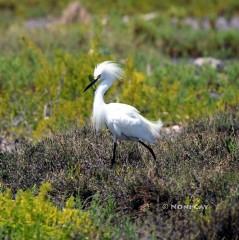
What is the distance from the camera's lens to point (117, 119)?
26.0 ft

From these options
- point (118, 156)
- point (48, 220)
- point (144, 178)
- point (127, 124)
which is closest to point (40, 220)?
point (48, 220)

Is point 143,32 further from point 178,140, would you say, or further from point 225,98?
point 178,140

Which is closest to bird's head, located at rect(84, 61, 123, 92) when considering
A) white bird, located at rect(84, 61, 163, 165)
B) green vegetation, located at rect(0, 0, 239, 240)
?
white bird, located at rect(84, 61, 163, 165)

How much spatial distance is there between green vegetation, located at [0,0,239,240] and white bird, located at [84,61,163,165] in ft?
0.72

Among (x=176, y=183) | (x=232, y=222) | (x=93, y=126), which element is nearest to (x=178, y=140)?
(x=93, y=126)

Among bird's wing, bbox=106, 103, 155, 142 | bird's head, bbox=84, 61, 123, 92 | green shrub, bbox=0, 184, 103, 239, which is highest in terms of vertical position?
bird's head, bbox=84, 61, 123, 92

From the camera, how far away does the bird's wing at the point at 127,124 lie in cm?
787

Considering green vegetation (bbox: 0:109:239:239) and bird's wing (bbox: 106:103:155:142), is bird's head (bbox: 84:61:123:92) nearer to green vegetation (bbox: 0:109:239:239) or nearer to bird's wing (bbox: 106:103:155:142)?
bird's wing (bbox: 106:103:155:142)

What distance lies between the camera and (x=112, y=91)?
11.5 metres

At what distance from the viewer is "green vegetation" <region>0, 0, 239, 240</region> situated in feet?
19.8

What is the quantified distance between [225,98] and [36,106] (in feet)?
8.61

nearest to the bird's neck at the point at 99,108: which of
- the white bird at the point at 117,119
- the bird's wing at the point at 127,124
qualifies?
the white bird at the point at 117,119

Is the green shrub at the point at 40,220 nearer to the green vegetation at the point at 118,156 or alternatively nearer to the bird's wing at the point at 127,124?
the green vegetation at the point at 118,156

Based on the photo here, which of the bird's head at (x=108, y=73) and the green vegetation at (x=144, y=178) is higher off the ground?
the bird's head at (x=108, y=73)
